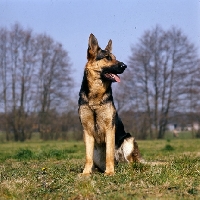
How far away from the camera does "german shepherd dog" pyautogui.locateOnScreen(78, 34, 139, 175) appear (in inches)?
294

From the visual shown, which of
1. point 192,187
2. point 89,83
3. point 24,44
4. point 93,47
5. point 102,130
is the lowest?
point 192,187

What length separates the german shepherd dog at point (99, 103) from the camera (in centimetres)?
747

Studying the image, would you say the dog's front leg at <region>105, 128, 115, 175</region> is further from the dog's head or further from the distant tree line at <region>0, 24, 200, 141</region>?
the distant tree line at <region>0, 24, 200, 141</region>

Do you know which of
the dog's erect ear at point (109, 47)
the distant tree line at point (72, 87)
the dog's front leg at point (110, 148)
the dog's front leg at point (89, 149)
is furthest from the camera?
the distant tree line at point (72, 87)

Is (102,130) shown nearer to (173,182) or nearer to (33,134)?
(173,182)

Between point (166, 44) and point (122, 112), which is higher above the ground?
point (166, 44)

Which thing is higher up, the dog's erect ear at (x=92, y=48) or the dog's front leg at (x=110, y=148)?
the dog's erect ear at (x=92, y=48)

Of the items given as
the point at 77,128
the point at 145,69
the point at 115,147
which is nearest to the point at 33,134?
the point at 77,128

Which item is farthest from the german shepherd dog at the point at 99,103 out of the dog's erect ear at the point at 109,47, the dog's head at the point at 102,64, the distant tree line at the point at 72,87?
the distant tree line at the point at 72,87

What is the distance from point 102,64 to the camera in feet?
25.2

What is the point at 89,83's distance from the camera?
757 cm

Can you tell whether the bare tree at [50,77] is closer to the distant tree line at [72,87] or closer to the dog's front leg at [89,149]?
the distant tree line at [72,87]

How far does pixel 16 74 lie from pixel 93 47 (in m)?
36.7

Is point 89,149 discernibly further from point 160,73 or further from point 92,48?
point 160,73
